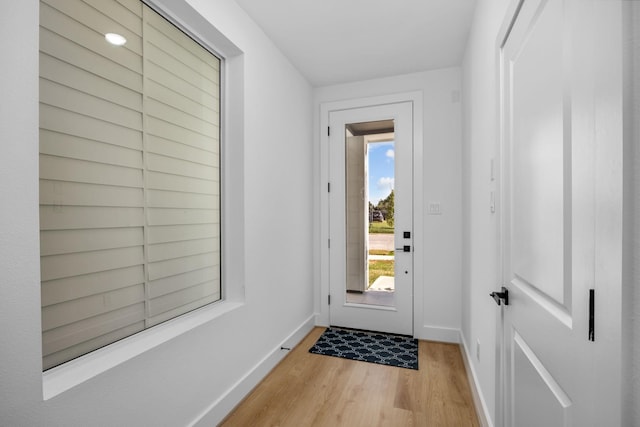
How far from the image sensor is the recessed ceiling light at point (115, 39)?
1.41 metres

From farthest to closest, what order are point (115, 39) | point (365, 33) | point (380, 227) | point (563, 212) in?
point (380, 227) → point (365, 33) → point (115, 39) → point (563, 212)

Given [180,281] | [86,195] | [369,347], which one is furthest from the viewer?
[369,347]

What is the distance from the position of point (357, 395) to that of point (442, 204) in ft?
6.03

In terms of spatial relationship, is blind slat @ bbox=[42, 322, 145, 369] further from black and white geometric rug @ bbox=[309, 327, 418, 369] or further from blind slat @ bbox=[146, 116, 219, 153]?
black and white geometric rug @ bbox=[309, 327, 418, 369]

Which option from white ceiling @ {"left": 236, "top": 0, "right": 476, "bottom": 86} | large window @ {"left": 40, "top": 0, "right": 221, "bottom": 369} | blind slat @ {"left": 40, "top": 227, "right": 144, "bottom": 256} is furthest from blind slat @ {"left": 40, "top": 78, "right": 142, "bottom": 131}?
white ceiling @ {"left": 236, "top": 0, "right": 476, "bottom": 86}

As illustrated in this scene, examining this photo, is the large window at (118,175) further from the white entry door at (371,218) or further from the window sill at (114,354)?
the white entry door at (371,218)

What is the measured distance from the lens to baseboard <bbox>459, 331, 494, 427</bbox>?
67.8 inches

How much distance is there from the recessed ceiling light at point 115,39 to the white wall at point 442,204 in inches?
96.4

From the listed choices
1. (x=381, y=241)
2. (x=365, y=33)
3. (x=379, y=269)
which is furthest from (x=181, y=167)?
(x=379, y=269)

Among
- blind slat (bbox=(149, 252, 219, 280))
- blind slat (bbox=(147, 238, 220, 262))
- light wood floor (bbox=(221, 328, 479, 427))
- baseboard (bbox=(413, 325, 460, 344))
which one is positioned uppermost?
blind slat (bbox=(147, 238, 220, 262))

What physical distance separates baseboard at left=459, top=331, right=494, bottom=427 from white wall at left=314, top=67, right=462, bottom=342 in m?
0.45

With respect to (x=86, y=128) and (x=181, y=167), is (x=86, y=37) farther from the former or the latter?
(x=181, y=167)

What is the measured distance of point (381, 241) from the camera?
325 cm

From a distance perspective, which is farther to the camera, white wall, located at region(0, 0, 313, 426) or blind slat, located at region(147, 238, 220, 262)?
blind slat, located at region(147, 238, 220, 262)
